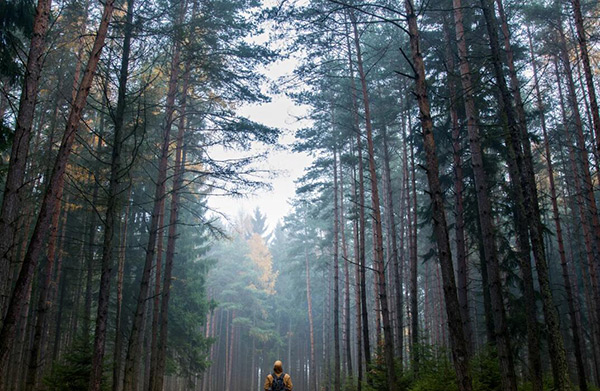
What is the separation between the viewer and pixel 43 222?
591cm

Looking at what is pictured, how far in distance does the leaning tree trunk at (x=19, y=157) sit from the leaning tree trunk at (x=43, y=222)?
334 millimetres

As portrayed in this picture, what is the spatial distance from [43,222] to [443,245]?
6.28 m

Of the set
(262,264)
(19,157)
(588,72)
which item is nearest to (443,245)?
(588,72)

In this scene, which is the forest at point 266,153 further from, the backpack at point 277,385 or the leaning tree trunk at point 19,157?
the backpack at point 277,385

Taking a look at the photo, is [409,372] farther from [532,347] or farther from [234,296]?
[234,296]

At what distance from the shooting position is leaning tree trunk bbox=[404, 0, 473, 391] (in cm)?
559

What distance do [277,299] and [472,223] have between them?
39709 millimetres

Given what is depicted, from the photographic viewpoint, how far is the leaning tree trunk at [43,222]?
5398 mm

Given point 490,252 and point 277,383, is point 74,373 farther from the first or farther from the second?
point 490,252

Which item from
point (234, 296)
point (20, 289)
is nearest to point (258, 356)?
point (234, 296)

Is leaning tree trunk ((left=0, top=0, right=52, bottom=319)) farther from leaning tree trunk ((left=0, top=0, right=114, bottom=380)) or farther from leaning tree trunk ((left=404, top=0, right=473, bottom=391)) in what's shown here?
leaning tree trunk ((left=404, top=0, right=473, bottom=391))

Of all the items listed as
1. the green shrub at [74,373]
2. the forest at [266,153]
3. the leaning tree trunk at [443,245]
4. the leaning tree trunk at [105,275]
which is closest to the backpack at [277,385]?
the forest at [266,153]

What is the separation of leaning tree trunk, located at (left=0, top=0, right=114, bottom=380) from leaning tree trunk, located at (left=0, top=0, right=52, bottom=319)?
334mm

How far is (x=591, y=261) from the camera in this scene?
1363 centimetres
